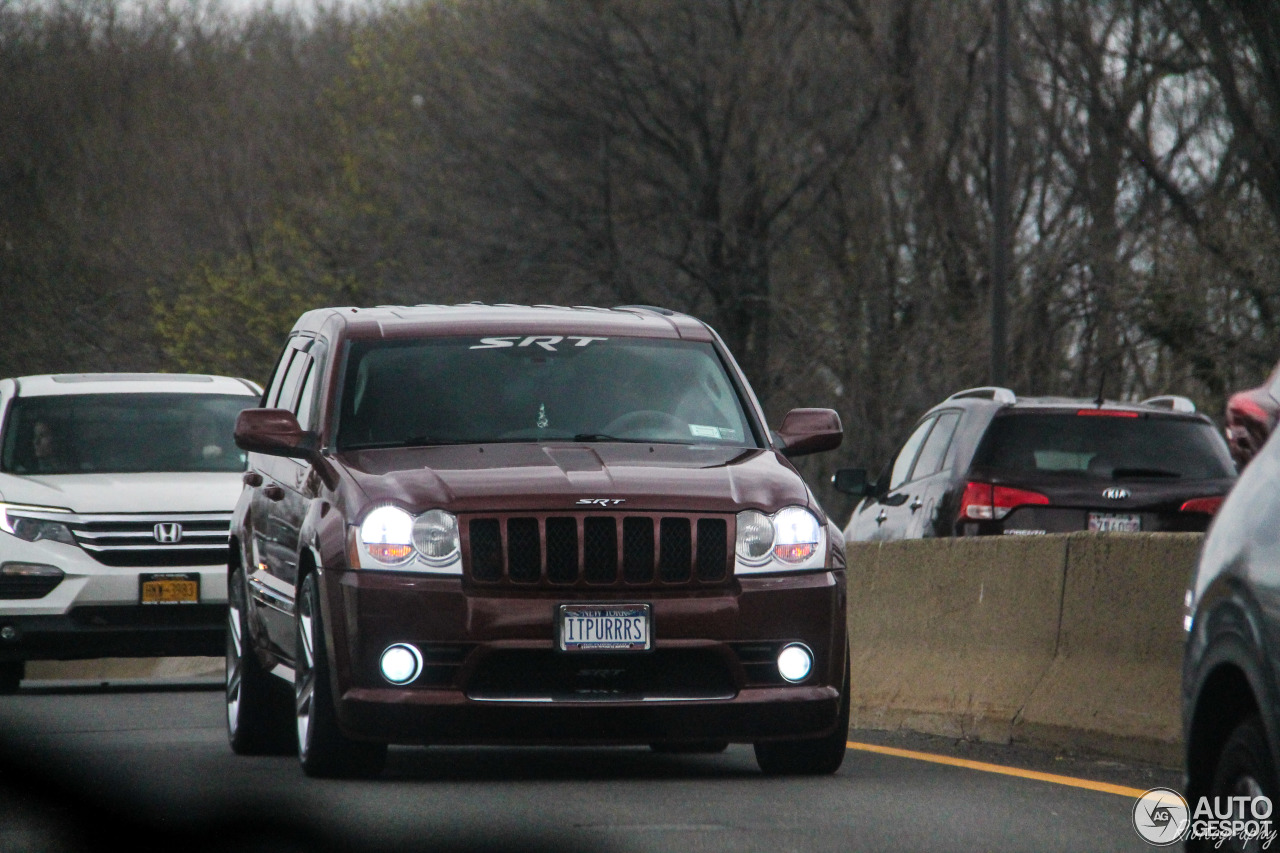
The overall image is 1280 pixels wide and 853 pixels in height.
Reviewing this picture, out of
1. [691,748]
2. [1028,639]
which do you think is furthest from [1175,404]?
[691,748]

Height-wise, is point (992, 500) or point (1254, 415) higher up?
point (1254, 415)

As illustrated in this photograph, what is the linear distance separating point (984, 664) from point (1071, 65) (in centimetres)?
2361

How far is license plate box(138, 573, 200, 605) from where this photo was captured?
51.2ft

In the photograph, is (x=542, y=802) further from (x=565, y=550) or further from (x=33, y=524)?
(x=33, y=524)

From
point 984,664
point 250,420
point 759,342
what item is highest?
point 250,420

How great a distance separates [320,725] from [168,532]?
6828mm

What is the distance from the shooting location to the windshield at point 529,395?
395 inches

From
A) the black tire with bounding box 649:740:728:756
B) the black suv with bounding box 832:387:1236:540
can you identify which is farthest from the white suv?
the black tire with bounding box 649:740:728:756

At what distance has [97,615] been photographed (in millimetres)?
15539

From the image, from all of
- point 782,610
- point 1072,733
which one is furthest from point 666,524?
point 1072,733

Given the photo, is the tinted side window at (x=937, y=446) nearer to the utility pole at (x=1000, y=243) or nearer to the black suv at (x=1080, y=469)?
the black suv at (x=1080, y=469)

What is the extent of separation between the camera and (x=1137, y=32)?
33.1 meters

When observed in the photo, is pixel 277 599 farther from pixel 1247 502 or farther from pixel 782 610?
pixel 1247 502

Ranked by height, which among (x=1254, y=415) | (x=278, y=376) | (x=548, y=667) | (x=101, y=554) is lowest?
(x=101, y=554)
